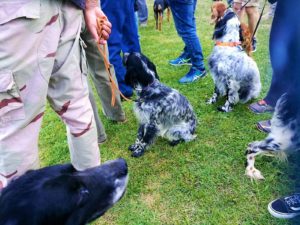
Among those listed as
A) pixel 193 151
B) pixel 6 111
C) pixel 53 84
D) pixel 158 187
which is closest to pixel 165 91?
pixel 193 151

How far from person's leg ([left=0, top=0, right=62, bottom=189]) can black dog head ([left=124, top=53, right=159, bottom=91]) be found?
1568mm

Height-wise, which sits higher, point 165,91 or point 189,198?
point 165,91

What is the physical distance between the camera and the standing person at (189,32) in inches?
185

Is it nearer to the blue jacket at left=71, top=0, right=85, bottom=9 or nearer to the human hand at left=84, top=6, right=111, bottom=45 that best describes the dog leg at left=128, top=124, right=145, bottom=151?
the human hand at left=84, top=6, right=111, bottom=45

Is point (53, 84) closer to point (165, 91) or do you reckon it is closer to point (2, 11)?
point (2, 11)

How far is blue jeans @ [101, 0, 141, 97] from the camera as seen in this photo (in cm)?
421

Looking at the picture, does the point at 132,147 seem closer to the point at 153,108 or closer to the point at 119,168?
the point at 153,108

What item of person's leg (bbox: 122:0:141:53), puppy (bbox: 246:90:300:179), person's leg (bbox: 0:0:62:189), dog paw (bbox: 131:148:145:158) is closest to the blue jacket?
person's leg (bbox: 0:0:62:189)

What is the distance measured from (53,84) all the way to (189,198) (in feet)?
5.35

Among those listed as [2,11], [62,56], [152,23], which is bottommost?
[152,23]

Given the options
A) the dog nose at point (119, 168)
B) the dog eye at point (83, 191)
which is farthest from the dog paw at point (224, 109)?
the dog eye at point (83, 191)

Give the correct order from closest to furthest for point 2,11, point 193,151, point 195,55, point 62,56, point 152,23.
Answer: point 2,11 < point 62,56 < point 193,151 < point 195,55 < point 152,23

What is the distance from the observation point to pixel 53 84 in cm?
226

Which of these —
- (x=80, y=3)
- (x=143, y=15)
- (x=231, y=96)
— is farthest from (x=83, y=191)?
(x=143, y=15)
